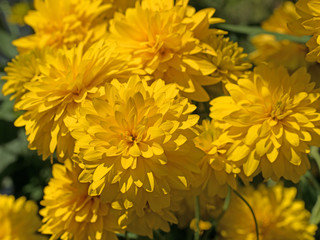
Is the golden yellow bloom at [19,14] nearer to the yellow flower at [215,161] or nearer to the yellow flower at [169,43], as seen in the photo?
the yellow flower at [169,43]

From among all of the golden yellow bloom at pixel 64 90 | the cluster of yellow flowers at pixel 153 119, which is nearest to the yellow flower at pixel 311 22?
the cluster of yellow flowers at pixel 153 119

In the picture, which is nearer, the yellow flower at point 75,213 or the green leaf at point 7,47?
the yellow flower at point 75,213

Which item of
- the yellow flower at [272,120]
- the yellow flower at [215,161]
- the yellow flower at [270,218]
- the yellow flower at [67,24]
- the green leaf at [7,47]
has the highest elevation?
the yellow flower at [67,24]

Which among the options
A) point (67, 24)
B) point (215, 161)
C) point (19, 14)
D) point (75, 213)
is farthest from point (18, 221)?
point (19, 14)

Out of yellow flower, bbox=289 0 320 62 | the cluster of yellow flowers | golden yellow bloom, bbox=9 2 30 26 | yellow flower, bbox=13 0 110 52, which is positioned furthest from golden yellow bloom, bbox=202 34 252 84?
golden yellow bloom, bbox=9 2 30 26

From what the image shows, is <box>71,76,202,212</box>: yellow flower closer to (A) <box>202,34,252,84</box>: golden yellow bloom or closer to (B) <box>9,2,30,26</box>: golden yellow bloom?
(A) <box>202,34,252,84</box>: golden yellow bloom

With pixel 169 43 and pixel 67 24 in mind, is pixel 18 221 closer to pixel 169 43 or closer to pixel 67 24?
pixel 67 24
